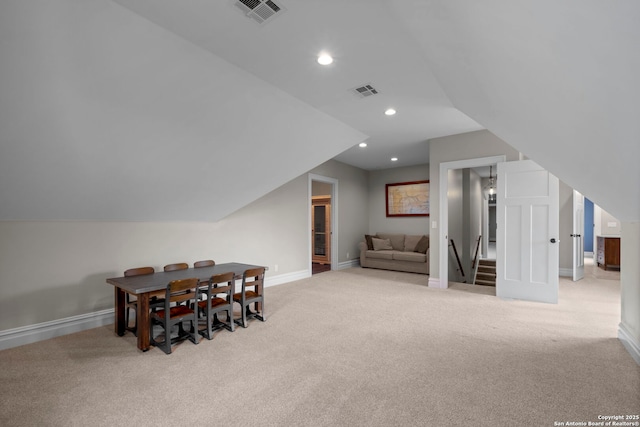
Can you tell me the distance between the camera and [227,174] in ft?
12.9

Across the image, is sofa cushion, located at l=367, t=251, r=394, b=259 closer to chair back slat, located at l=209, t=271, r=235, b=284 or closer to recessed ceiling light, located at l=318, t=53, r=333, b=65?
chair back slat, located at l=209, t=271, r=235, b=284

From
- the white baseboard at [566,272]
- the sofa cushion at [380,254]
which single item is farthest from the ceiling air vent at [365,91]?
the white baseboard at [566,272]

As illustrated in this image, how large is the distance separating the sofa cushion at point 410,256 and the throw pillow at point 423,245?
168 mm

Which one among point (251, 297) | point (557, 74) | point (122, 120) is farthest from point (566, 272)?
point (122, 120)

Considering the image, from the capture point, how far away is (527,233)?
15.2 feet

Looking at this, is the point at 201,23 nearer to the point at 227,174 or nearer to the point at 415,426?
the point at 227,174

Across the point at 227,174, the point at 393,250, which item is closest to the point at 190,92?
the point at 227,174

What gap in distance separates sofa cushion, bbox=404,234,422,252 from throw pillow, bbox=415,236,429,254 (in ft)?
0.59

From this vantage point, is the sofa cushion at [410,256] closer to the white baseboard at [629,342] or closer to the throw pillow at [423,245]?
the throw pillow at [423,245]

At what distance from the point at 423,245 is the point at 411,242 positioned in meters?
0.45

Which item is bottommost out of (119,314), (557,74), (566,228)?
(119,314)

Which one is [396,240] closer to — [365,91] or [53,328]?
[365,91]

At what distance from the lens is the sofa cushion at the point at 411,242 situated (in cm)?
768

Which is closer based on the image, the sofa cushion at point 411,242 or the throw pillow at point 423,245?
the throw pillow at point 423,245
